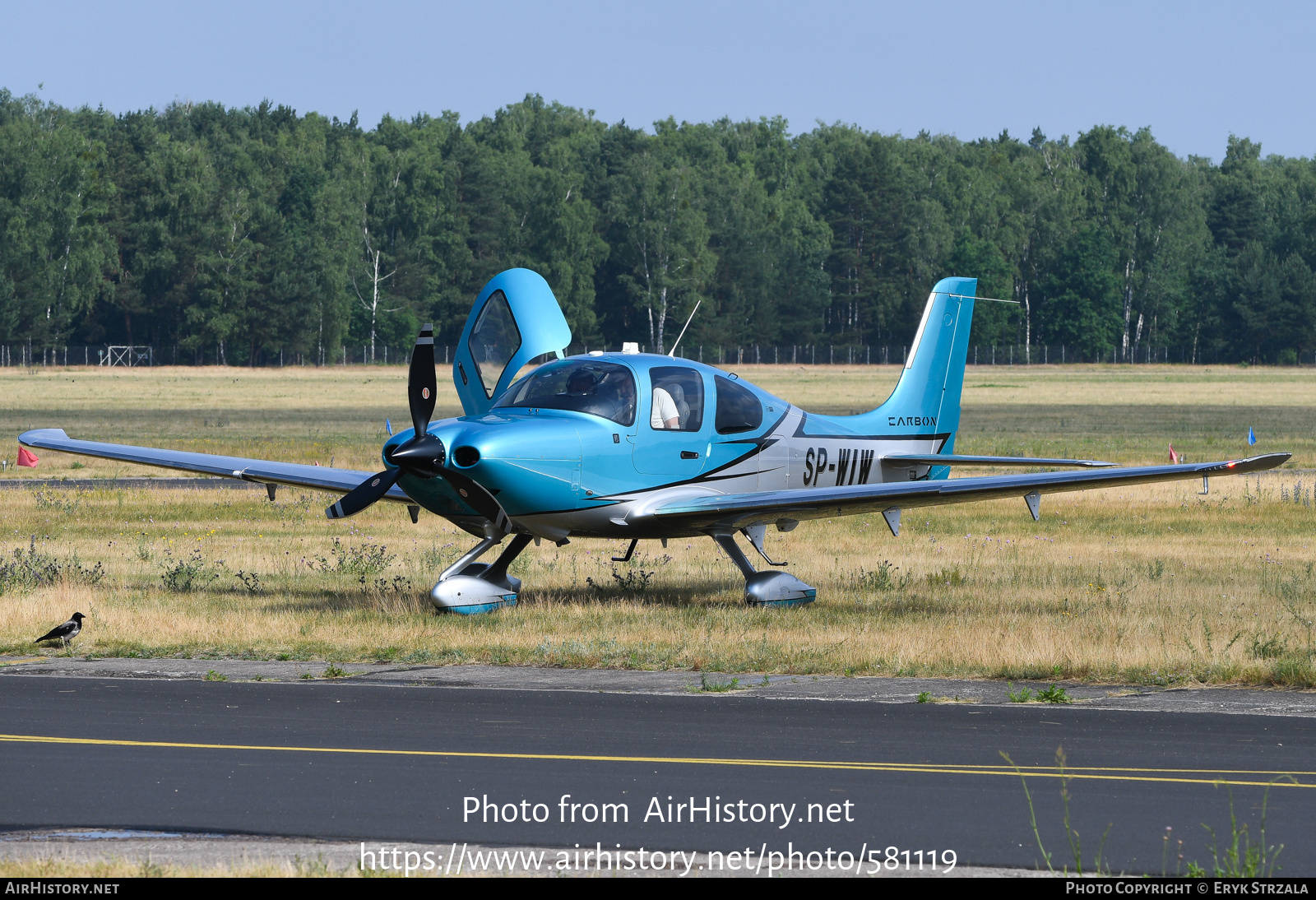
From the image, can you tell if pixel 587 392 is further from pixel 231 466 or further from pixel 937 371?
pixel 937 371

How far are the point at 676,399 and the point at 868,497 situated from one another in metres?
2.14

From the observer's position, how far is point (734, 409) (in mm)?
15930

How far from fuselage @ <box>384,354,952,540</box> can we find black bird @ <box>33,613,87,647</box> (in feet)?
10.0

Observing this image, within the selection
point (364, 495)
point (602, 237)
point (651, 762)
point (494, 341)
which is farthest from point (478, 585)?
point (602, 237)

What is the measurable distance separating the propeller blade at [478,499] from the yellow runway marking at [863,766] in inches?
180

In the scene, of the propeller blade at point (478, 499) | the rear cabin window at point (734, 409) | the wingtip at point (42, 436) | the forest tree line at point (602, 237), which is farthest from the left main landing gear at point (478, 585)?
the forest tree line at point (602, 237)

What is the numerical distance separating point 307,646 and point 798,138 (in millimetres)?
169494

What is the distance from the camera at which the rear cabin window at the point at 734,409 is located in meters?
15.8

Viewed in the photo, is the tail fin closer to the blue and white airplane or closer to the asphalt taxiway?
the blue and white airplane

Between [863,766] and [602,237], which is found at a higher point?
[602,237]

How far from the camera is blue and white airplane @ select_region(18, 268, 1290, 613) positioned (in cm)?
1388

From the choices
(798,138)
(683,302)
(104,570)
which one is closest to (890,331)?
(683,302)

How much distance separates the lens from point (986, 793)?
26.3ft

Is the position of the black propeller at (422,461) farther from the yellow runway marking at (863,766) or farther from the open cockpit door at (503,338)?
the yellow runway marking at (863,766)
